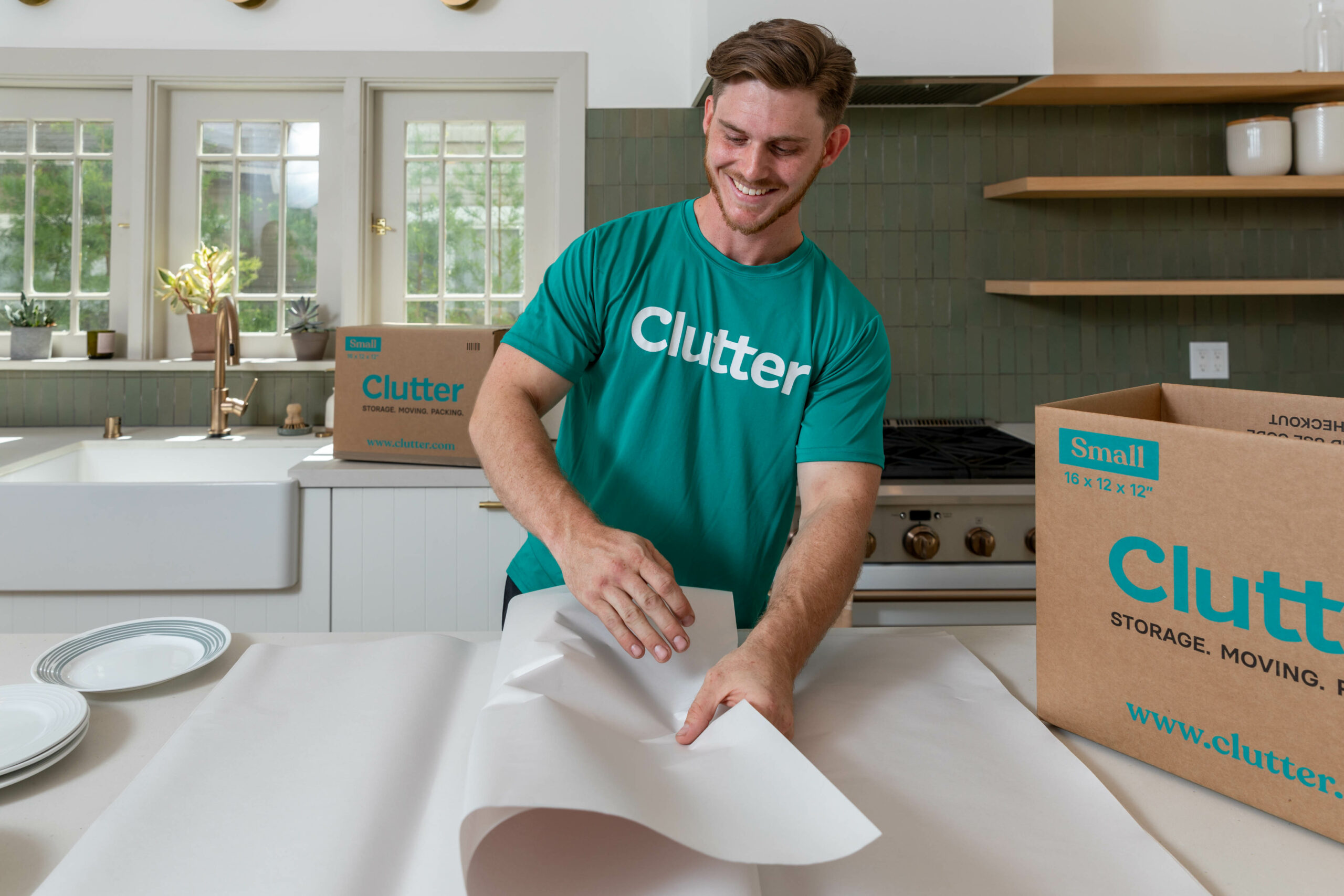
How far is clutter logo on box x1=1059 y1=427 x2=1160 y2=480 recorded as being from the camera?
65 cm

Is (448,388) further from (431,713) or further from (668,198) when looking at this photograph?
(431,713)

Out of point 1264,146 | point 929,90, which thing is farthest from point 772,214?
point 1264,146

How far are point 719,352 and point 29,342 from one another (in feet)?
7.16

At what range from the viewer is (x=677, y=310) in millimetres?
1162

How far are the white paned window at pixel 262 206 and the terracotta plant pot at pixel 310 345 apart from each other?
0.15 meters

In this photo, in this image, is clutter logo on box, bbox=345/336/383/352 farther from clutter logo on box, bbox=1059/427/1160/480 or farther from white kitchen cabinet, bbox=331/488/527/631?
clutter logo on box, bbox=1059/427/1160/480

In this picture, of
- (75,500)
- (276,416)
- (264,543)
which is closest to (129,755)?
(264,543)

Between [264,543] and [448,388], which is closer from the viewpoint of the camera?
[264,543]

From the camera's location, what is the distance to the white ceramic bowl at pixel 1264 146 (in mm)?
2201

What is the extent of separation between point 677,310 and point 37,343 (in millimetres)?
2126

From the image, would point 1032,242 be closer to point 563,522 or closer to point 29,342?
point 563,522

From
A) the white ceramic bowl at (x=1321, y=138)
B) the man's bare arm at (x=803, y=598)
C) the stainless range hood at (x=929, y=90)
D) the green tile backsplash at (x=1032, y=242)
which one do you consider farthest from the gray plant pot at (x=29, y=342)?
the white ceramic bowl at (x=1321, y=138)

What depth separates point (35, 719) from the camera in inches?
27.7

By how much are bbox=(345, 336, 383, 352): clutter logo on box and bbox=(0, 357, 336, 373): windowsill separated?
0.49 metres
